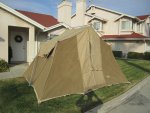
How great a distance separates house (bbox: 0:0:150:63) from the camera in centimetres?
1596

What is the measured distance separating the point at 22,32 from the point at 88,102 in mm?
12326

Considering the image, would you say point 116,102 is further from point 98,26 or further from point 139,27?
point 139,27

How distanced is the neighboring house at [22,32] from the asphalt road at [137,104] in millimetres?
9639

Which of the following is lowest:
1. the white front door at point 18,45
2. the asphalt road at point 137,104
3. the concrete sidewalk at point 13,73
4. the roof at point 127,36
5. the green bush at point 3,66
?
the asphalt road at point 137,104

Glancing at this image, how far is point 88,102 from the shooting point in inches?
315

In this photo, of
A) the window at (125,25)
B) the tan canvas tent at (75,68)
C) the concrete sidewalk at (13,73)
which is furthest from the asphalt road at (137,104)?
the window at (125,25)

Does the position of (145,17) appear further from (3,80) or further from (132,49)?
(3,80)

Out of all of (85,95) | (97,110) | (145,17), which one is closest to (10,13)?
(85,95)

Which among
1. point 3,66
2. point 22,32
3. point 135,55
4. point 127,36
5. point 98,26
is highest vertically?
point 98,26

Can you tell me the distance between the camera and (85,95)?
29.0ft

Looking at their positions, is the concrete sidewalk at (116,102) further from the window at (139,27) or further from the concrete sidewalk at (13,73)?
the window at (139,27)

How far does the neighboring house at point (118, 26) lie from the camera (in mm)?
31803

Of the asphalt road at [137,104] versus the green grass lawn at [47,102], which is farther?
the asphalt road at [137,104]

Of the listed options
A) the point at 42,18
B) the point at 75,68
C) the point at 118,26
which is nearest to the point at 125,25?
the point at 118,26
